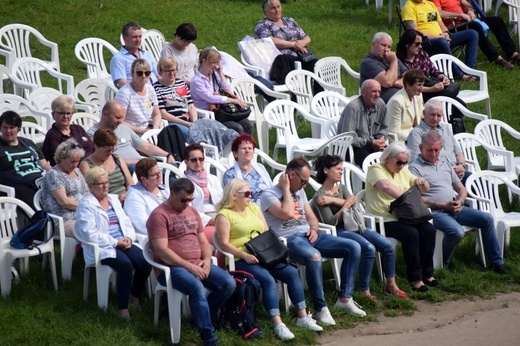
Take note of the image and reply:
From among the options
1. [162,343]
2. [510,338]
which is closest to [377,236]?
[510,338]

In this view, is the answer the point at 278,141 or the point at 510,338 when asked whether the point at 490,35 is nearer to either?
the point at 278,141

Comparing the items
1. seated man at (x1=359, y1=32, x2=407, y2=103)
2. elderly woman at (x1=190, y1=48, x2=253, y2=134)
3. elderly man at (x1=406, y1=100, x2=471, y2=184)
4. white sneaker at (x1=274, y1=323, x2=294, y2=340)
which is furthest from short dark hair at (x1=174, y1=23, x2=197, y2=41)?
white sneaker at (x1=274, y1=323, x2=294, y2=340)

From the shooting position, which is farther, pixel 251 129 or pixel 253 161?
pixel 251 129

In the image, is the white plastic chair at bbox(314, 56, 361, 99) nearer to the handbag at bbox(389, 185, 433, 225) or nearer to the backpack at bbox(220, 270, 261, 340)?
the handbag at bbox(389, 185, 433, 225)

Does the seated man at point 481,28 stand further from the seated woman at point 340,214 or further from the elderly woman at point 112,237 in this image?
the elderly woman at point 112,237

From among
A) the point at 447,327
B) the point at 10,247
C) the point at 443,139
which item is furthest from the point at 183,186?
the point at 443,139

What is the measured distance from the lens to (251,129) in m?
13.1

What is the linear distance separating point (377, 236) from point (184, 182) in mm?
2047

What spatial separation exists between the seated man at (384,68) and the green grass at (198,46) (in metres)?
1.47

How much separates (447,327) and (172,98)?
423cm

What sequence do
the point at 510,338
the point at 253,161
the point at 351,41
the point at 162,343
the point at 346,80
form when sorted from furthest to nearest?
the point at 351,41 < the point at 346,80 < the point at 253,161 < the point at 510,338 < the point at 162,343

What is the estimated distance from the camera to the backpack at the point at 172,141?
11.7 metres

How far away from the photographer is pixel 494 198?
11906 millimetres

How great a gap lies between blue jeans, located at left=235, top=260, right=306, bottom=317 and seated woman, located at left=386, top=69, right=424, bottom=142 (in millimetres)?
3502
